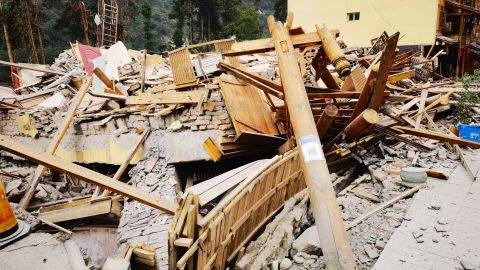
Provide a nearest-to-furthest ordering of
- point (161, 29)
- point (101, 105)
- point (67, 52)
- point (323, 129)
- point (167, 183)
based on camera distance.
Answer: point (323, 129), point (167, 183), point (101, 105), point (67, 52), point (161, 29)

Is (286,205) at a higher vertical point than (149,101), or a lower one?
lower

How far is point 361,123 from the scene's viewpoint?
5.08 meters

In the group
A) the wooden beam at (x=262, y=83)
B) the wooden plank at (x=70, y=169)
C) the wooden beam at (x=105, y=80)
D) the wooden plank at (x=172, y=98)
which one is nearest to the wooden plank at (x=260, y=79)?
the wooden beam at (x=262, y=83)

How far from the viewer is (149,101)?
329 inches

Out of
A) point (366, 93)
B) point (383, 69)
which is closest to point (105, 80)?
point (366, 93)

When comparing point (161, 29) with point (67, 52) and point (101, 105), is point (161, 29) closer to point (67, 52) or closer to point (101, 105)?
point (67, 52)

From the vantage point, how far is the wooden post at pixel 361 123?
4.79 meters

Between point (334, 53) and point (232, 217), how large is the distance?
2.41 metres

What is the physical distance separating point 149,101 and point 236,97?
2.60 meters

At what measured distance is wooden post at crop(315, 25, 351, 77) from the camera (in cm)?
358

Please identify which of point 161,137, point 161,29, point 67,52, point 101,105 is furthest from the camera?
point 161,29

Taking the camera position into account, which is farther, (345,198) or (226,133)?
(226,133)

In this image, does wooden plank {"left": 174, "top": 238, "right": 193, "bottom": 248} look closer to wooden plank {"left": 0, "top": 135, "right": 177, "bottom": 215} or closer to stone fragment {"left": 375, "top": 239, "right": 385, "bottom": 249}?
wooden plank {"left": 0, "top": 135, "right": 177, "bottom": 215}

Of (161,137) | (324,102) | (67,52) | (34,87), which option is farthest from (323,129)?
(67,52)
